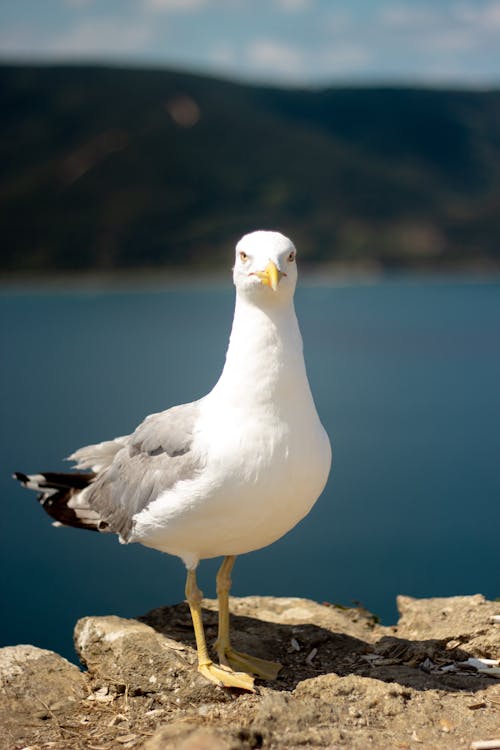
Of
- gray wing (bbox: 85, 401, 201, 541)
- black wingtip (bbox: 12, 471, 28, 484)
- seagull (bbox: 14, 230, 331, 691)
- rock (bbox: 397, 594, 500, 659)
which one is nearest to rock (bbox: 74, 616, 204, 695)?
seagull (bbox: 14, 230, 331, 691)

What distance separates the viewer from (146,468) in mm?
5062

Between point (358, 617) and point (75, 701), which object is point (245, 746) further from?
point (358, 617)

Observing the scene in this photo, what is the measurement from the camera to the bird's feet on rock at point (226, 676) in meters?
4.77

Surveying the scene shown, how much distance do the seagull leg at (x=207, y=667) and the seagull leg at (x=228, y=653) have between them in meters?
0.16

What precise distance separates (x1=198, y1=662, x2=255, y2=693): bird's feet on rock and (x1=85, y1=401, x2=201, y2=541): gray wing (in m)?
0.84

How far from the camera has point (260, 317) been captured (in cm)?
460

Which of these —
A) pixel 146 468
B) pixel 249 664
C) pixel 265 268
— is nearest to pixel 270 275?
pixel 265 268

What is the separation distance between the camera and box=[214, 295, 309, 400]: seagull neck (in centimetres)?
459

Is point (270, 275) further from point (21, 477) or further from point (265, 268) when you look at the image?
point (21, 477)

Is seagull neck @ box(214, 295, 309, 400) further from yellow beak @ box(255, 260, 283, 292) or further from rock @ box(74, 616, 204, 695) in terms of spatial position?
rock @ box(74, 616, 204, 695)

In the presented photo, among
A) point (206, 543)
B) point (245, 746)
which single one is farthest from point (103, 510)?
point (245, 746)

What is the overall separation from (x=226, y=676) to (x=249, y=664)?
0.35 meters

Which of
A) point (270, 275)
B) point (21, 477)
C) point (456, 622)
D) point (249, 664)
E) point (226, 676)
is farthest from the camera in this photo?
point (21, 477)

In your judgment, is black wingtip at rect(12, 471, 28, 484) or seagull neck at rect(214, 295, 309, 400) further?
black wingtip at rect(12, 471, 28, 484)
